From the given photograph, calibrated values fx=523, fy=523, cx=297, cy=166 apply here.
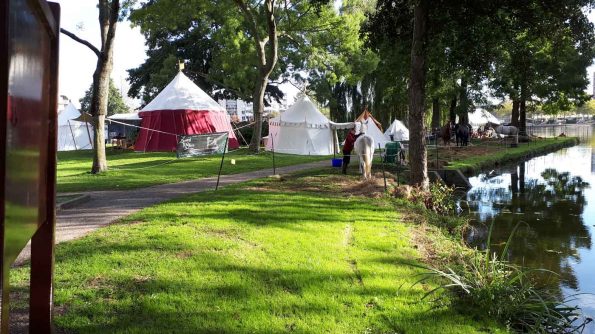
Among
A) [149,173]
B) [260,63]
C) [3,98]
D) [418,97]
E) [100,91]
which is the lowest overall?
[149,173]

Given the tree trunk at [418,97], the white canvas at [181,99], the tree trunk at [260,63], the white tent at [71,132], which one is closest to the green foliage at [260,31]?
the tree trunk at [260,63]

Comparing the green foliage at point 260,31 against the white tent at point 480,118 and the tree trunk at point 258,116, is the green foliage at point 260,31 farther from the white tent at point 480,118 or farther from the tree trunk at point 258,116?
the white tent at point 480,118

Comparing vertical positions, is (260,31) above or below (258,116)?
above

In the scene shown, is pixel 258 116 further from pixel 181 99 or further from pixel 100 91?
pixel 100 91

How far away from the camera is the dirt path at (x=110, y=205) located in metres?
8.03

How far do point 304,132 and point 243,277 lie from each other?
2275cm

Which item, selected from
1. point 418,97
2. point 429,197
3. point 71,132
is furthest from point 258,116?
point 71,132

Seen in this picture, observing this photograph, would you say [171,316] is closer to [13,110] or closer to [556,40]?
[13,110]

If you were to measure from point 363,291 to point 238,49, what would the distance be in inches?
948

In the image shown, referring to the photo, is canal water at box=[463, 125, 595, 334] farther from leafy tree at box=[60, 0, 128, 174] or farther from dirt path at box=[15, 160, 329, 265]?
leafy tree at box=[60, 0, 128, 174]

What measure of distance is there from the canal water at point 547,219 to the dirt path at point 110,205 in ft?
21.9

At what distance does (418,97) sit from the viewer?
517 inches

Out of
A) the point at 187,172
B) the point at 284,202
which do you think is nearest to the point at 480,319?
the point at 284,202

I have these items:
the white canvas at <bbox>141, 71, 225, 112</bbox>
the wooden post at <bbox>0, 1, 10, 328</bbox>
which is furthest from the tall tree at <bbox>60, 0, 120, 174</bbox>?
the wooden post at <bbox>0, 1, 10, 328</bbox>
